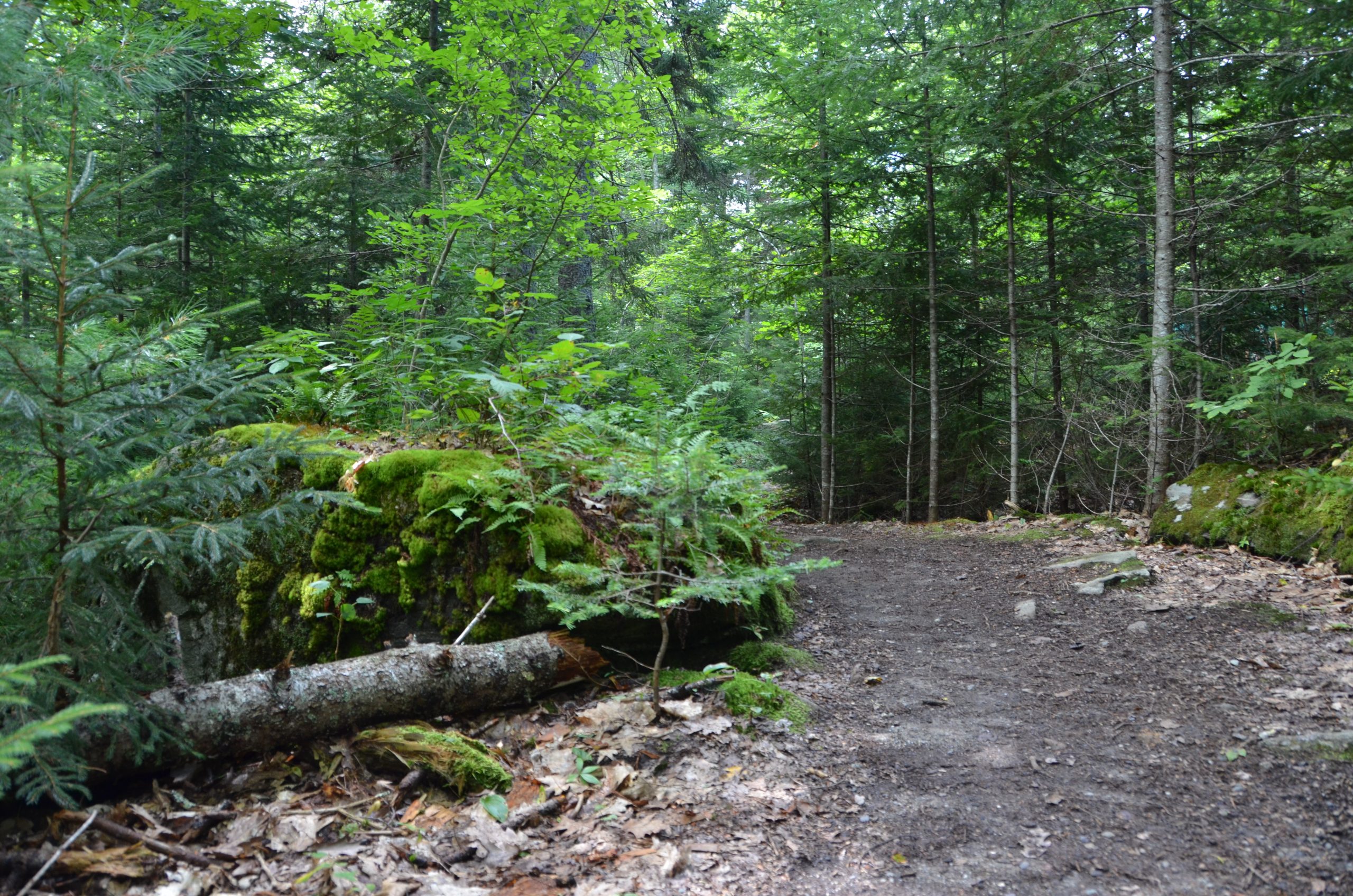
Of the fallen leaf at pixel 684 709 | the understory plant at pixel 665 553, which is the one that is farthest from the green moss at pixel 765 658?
the fallen leaf at pixel 684 709

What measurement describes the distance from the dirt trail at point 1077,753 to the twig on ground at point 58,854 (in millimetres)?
2381

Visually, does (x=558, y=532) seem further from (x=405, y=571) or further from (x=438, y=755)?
(x=438, y=755)

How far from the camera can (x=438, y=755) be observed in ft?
10.3

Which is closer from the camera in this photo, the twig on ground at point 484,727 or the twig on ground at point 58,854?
the twig on ground at point 58,854

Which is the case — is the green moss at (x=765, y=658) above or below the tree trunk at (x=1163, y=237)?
below

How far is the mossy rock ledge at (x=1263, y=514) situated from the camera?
19.0ft

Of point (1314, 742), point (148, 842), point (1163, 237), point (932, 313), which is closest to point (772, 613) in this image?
point (1314, 742)

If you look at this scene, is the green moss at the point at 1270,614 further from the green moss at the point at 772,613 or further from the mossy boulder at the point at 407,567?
the mossy boulder at the point at 407,567

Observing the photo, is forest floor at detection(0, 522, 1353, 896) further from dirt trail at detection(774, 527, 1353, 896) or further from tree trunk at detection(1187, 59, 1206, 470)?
tree trunk at detection(1187, 59, 1206, 470)

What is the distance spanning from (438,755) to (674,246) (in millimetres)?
15998

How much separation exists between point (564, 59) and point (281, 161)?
26.6ft

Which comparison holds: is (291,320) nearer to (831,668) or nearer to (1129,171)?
(831,668)

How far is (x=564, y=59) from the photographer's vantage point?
23.1ft

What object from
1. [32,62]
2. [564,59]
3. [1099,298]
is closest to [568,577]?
[32,62]
